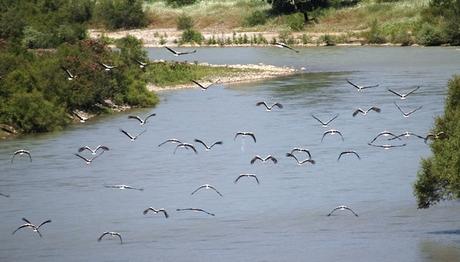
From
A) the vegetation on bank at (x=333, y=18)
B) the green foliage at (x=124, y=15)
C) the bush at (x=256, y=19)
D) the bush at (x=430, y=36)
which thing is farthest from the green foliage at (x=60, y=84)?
the green foliage at (x=124, y=15)

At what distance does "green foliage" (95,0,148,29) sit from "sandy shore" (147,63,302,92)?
28868mm

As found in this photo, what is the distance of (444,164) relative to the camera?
30.7 m

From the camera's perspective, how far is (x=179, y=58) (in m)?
78.3

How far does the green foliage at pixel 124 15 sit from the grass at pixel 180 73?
98.2 feet

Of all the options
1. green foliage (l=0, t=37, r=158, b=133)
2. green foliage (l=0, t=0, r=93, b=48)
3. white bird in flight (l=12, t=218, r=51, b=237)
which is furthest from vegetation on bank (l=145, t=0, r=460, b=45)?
white bird in flight (l=12, t=218, r=51, b=237)

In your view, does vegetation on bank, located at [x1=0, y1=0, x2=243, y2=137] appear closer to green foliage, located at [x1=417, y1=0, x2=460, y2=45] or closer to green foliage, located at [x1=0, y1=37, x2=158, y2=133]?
green foliage, located at [x1=0, y1=37, x2=158, y2=133]

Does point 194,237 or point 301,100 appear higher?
point 194,237

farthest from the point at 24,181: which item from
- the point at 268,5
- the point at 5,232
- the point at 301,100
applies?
the point at 268,5

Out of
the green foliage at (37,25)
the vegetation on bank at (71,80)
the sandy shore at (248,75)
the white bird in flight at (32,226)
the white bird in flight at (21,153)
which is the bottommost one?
the green foliage at (37,25)

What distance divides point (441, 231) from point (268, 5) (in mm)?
64375

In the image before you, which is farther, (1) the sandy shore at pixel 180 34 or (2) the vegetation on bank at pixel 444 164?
(1) the sandy shore at pixel 180 34

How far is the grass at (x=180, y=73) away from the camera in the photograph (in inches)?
2549

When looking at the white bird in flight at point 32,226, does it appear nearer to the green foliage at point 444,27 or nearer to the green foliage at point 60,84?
the green foliage at point 60,84

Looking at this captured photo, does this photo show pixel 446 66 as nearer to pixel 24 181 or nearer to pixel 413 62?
pixel 413 62
